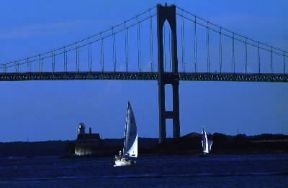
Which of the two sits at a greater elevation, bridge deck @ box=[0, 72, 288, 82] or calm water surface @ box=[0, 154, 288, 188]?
bridge deck @ box=[0, 72, 288, 82]

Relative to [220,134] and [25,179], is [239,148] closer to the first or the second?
[220,134]

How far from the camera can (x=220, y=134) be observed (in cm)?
13362

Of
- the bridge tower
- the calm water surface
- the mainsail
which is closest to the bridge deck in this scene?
the bridge tower

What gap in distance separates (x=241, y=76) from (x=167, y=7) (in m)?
12.6

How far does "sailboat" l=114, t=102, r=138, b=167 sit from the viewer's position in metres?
83.6

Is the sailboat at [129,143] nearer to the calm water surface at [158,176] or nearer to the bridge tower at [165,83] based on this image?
the calm water surface at [158,176]

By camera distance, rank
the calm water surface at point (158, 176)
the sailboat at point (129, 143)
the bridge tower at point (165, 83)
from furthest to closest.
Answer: the bridge tower at point (165, 83) → the sailboat at point (129, 143) → the calm water surface at point (158, 176)

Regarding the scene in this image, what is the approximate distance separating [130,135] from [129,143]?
540 millimetres

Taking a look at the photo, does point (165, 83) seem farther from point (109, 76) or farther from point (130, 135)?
point (130, 135)

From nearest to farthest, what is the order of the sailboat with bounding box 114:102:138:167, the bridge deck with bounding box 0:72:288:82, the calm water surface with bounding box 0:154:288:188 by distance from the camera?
the calm water surface with bounding box 0:154:288:188 → the sailboat with bounding box 114:102:138:167 → the bridge deck with bounding box 0:72:288:82

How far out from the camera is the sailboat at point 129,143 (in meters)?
83.6

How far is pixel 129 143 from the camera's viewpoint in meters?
84.0

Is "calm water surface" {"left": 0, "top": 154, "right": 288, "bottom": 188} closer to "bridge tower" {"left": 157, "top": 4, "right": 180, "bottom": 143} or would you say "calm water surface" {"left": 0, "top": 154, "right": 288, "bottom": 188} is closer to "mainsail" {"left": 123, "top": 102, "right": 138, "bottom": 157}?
"mainsail" {"left": 123, "top": 102, "right": 138, "bottom": 157}

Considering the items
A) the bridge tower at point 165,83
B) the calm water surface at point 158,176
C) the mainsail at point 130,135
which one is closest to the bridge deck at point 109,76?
the bridge tower at point 165,83
